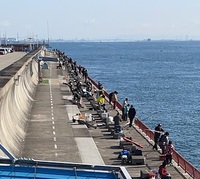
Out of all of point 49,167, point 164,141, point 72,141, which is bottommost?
point 72,141

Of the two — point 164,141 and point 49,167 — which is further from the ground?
point 49,167

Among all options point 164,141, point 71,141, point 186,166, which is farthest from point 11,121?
point 186,166

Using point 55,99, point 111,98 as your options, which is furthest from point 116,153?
point 55,99

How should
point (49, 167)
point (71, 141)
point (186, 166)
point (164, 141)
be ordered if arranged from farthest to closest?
point (71, 141)
point (164, 141)
point (186, 166)
point (49, 167)

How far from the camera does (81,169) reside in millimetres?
14273

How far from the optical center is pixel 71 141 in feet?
92.4

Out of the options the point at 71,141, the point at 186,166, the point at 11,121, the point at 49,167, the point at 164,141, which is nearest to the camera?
the point at 49,167

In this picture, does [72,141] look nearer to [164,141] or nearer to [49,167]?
[164,141]

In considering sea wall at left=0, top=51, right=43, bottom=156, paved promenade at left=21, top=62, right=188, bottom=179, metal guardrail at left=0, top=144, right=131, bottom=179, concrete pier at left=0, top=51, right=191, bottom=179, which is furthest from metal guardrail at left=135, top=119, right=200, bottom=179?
sea wall at left=0, top=51, right=43, bottom=156

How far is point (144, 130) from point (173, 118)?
21.7m

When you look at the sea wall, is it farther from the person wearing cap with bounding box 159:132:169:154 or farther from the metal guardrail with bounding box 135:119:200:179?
A: the metal guardrail with bounding box 135:119:200:179

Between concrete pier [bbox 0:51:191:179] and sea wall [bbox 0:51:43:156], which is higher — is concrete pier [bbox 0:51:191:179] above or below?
below

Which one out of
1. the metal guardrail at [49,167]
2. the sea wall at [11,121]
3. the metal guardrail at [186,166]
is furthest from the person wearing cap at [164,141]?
the metal guardrail at [49,167]

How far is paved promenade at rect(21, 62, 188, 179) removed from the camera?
24.1m
